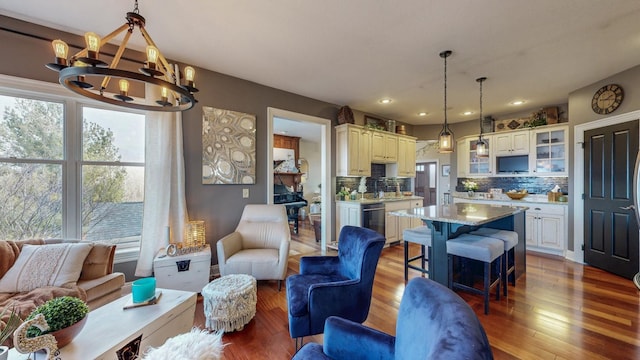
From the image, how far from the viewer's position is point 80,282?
2025 mm

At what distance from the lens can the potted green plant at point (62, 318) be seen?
3.76ft

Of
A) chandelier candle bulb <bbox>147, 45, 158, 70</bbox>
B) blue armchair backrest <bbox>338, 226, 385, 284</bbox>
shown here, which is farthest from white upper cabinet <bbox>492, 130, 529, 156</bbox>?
chandelier candle bulb <bbox>147, 45, 158, 70</bbox>

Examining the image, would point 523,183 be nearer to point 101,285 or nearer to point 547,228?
point 547,228

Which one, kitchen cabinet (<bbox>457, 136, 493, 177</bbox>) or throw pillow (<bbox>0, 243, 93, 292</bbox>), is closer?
throw pillow (<bbox>0, 243, 93, 292</bbox>)

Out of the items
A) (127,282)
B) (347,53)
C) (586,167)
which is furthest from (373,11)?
(586,167)

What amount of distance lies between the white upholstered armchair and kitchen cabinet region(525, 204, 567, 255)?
14.4 feet

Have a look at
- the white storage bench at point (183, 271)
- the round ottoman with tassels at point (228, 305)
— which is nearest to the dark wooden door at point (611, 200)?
the round ottoman with tassels at point (228, 305)

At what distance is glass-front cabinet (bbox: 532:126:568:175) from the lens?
4.43 m

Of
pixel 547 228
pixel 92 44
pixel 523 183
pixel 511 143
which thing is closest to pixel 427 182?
pixel 523 183

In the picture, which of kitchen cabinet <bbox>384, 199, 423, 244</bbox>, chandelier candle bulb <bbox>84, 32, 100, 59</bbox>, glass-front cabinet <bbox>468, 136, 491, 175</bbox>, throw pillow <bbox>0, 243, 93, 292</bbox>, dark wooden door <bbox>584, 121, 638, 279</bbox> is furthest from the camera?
glass-front cabinet <bbox>468, 136, 491, 175</bbox>

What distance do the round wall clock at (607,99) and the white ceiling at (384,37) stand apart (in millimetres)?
220

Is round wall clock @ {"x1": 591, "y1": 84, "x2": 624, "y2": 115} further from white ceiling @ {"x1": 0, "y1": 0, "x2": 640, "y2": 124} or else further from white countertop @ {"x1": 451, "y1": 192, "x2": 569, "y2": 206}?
white countertop @ {"x1": 451, "y1": 192, "x2": 569, "y2": 206}

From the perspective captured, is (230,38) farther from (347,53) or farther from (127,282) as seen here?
(127,282)

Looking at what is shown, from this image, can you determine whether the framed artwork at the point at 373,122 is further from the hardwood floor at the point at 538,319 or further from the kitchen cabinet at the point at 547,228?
the kitchen cabinet at the point at 547,228
